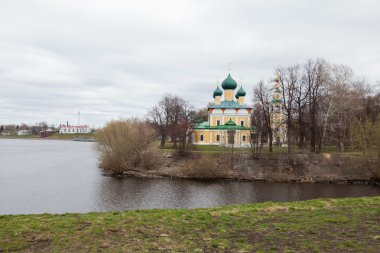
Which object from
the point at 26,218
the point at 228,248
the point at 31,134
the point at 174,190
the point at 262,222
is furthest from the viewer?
the point at 31,134

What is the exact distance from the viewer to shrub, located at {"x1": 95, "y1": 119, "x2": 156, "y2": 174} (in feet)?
110

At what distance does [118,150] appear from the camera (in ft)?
111

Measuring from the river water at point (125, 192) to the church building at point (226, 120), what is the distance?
1700 centimetres

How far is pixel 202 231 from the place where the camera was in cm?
816

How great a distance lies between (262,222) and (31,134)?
545 ft

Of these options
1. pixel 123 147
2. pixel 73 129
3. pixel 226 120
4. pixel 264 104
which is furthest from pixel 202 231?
pixel 73 129

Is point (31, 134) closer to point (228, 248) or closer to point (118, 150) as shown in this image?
point (118, 150)

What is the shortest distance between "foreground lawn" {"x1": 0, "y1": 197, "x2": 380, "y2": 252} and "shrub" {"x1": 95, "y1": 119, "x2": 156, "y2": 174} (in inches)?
932

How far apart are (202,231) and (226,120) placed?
40751mm

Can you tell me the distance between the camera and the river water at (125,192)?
19250 millimetres

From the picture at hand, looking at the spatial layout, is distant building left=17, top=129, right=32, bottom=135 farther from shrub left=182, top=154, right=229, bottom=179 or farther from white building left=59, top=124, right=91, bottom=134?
shrub left=182, top=154, right=229, bottom=179

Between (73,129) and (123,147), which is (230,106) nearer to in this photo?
(123,147)

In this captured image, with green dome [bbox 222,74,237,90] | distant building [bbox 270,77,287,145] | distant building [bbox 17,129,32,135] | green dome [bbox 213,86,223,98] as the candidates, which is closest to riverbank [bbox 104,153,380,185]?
distant building [bbox 270,77,287,145]

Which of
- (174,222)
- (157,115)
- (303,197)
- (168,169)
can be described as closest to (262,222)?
(174,222)
